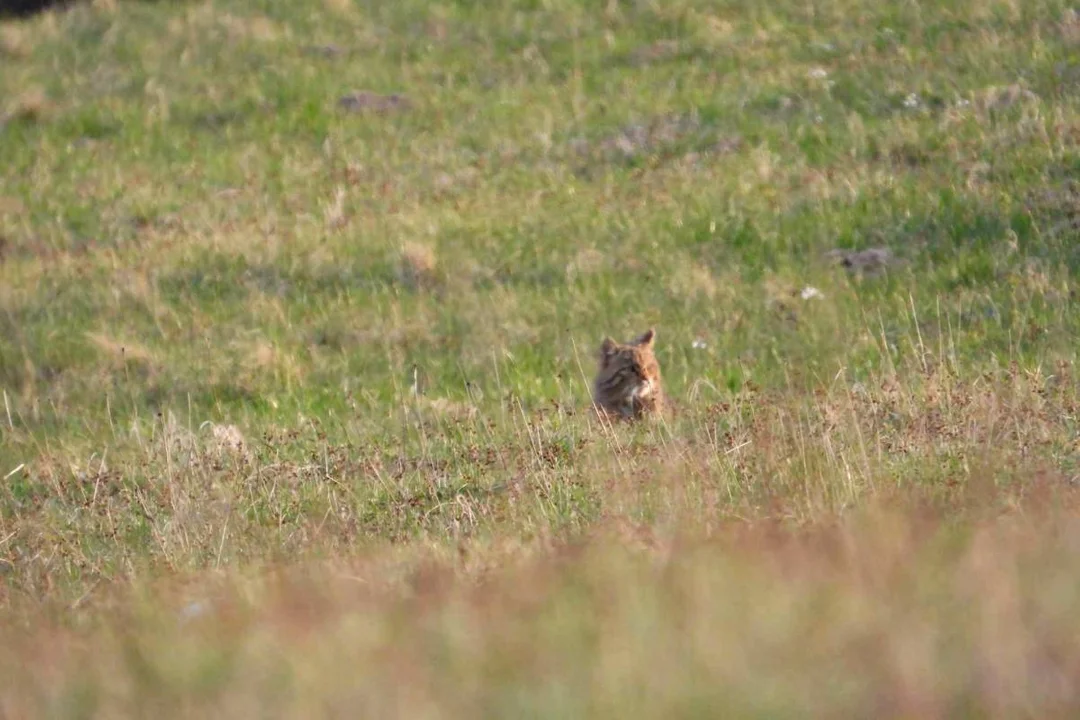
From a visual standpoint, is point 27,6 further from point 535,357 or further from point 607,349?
point 607,349

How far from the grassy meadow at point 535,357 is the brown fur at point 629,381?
46 centimetres

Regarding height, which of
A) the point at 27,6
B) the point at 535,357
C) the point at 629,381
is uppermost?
the point at 629,381

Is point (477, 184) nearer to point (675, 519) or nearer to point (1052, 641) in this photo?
point (675, 519)

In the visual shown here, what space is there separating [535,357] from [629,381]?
216 cm

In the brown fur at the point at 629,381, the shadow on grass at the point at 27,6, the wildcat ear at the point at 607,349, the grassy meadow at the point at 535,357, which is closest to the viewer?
the grassy meadow at the point at 535,357

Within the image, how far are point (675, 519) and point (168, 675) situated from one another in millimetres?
2257

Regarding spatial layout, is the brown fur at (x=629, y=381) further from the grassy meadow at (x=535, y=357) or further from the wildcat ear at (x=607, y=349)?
the grassy meadow at (x=535, y=357)

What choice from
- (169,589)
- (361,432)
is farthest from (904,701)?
(361,432)

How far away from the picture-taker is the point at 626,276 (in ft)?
45.5

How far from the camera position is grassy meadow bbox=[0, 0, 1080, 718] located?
3959mm

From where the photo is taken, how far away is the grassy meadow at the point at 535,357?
3.96m

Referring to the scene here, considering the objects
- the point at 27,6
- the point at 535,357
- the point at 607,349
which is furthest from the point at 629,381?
the point at 27,6

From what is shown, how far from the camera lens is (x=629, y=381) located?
9977mm

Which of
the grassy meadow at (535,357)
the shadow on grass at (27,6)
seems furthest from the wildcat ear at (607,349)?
the shadow on grass at (27,6)
